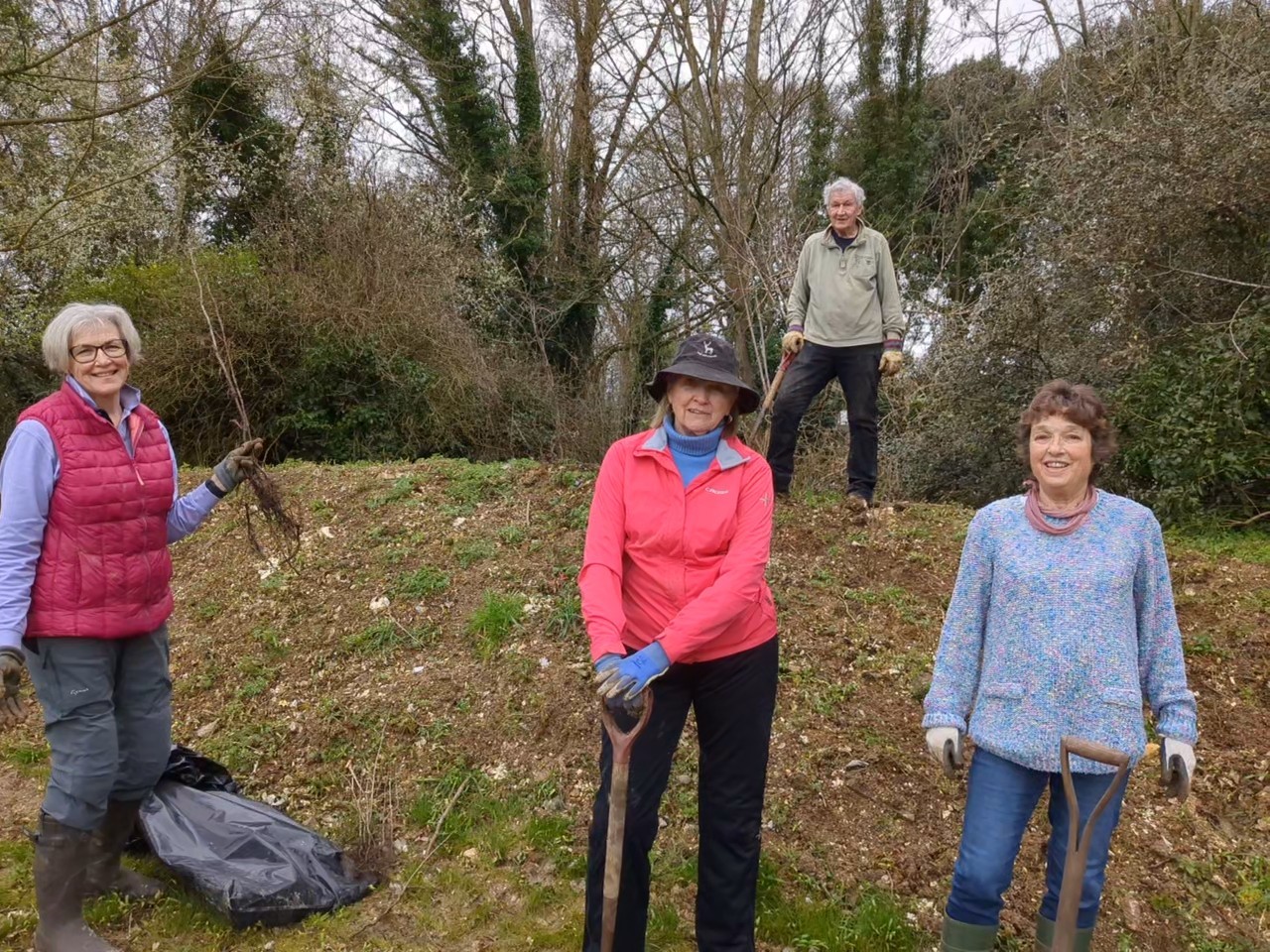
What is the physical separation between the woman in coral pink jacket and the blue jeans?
57cm

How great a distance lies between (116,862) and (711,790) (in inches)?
85.3

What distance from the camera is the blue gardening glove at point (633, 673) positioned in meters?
2.13

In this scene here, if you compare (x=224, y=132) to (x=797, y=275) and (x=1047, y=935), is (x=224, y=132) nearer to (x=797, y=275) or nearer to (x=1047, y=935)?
(x=797, y=275)

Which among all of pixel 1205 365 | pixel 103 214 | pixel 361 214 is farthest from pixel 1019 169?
pixel 103 214

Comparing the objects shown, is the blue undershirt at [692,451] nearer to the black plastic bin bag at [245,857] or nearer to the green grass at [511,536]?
the black plastic bin bag at [245,857]

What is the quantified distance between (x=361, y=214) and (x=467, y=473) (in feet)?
20.4

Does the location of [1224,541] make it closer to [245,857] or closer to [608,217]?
[245,857]

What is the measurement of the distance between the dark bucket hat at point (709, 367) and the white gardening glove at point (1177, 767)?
4.42 feet

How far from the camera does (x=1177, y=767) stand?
2.00m

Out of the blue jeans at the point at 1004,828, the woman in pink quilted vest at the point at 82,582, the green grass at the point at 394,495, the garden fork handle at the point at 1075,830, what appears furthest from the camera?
the green grass at the point at 394,495

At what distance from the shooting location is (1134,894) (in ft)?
9.84

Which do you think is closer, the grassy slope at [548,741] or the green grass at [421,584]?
the grassy slope at [548,741]

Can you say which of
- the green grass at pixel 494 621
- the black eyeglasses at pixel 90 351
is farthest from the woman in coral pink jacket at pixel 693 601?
the green grass at pixel 494 621

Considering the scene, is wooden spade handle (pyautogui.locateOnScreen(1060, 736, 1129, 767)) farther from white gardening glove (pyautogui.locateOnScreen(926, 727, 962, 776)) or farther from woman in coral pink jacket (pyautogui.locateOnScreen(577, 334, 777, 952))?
woman in coral pink jacket (pyautogui.locateOnScreen(577, 334, 777, 952))
